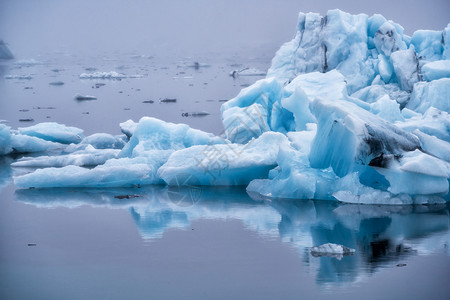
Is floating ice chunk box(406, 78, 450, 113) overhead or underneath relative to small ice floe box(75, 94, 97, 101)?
underneath

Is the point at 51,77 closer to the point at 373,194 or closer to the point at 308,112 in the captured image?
the point at 308,112

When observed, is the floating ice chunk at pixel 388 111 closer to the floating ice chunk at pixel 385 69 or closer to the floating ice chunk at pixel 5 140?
the floating ice chunk at pixel 385 69

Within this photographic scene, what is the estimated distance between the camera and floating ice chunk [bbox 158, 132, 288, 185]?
27.1 ft

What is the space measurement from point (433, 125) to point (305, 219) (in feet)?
9.57

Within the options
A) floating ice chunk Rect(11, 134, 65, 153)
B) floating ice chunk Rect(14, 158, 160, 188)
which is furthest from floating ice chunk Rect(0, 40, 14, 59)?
floating ice chunk Rect(14, 158, 160, 188)

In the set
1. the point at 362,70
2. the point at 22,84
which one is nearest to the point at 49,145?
the point at 362,70

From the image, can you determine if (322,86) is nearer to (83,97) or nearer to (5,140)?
(5,140)

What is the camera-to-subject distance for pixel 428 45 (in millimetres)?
12867

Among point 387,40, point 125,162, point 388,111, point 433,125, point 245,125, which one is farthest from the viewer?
point 387,40

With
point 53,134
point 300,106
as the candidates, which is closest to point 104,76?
point 53,134

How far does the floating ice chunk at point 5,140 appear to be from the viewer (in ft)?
34.9

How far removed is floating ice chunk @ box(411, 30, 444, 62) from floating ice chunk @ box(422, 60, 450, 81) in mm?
1033

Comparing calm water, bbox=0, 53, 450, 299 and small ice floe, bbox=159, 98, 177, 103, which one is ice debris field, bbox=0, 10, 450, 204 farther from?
small ice floe, bbox=159, 98, 177, 103

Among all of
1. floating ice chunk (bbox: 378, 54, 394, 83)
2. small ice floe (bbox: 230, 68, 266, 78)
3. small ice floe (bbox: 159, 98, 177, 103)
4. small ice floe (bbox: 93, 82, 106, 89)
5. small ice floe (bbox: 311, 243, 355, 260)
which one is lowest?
small ice floe (bbox: 311, 243, 355, 260)
